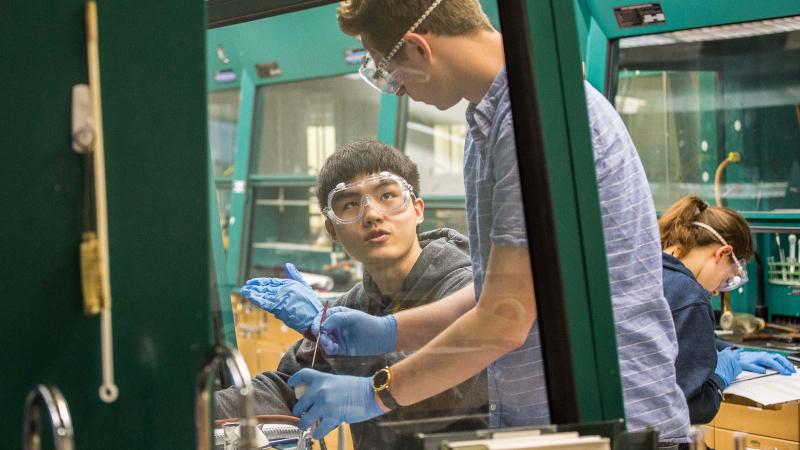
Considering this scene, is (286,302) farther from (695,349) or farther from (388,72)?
(695,349)

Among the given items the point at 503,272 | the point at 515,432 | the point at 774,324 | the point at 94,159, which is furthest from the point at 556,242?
the point at 774,324

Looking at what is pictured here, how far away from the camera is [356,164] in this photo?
120 centimetres

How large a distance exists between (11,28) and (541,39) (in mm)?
666

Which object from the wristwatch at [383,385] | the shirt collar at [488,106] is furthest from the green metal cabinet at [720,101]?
the wristwatch at [383,385]

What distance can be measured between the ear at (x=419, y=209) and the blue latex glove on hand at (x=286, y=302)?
17 cm

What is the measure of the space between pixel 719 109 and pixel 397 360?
3.38 m

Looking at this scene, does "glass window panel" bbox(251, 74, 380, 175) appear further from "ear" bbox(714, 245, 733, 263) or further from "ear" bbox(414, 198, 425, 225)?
"ear" bbox(714, 245, 733, 263)

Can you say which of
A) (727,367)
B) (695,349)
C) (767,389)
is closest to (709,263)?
(727,367)

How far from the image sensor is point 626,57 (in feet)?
14.3

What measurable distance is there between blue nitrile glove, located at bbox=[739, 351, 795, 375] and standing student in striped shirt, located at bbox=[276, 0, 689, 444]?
88.4 inches

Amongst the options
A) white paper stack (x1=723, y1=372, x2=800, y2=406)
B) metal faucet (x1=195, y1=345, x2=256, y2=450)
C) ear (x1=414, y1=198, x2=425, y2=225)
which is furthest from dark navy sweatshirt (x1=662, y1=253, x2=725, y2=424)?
metal faucet (x1=195, y1=345, x2=256, y2=450)

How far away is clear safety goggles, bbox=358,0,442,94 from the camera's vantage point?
1.20 metres

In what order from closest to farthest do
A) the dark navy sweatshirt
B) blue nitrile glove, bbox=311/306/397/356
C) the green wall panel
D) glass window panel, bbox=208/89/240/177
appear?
the green wall panel, glass window panel, bbox=208/89/240/177, blue nitrile glove, bbox=311/306/397/356, the dark navy sweatshirt

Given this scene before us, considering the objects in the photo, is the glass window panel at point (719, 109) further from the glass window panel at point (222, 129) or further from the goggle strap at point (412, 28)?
the glass window panel at point (222, 129)
